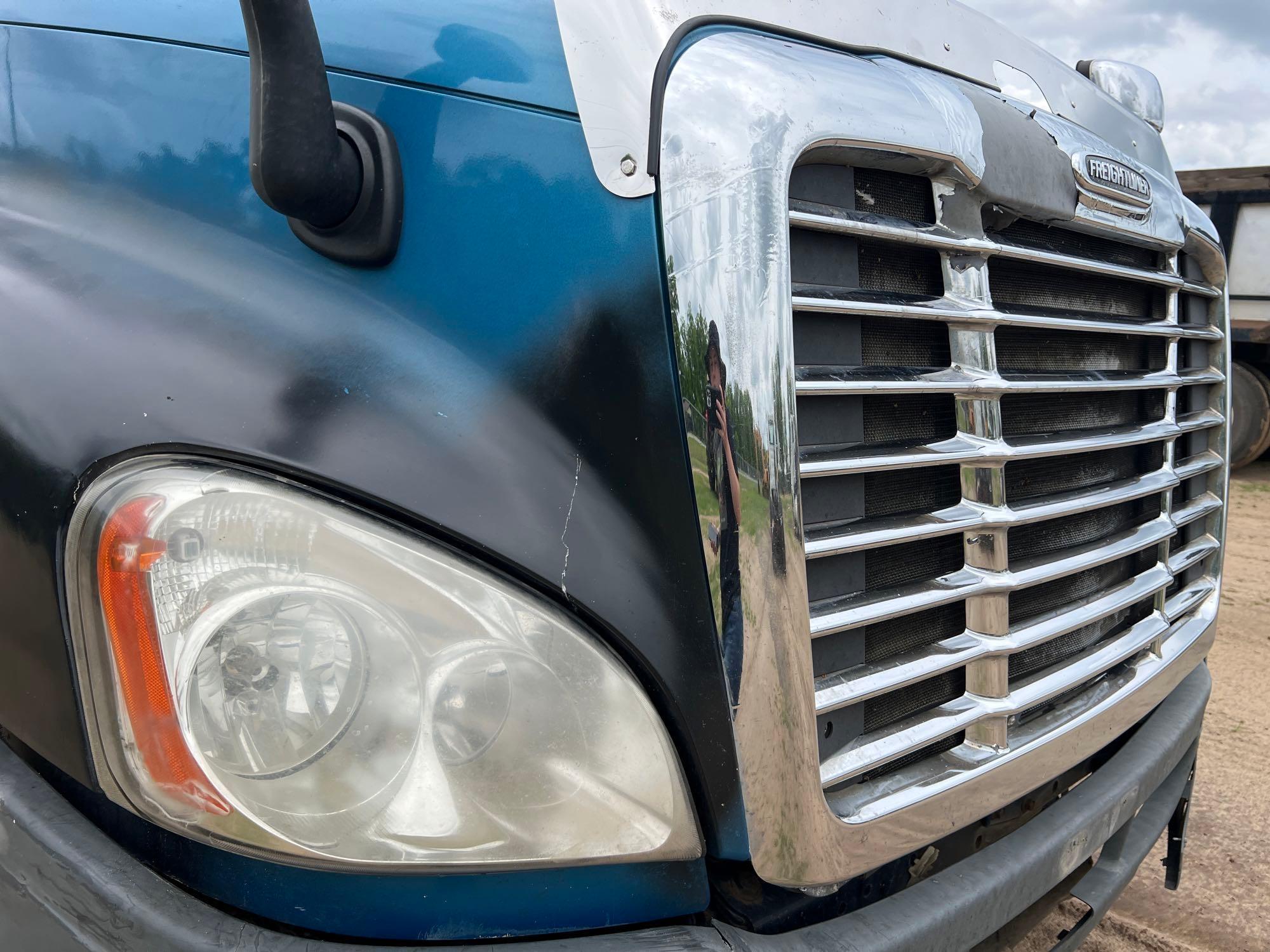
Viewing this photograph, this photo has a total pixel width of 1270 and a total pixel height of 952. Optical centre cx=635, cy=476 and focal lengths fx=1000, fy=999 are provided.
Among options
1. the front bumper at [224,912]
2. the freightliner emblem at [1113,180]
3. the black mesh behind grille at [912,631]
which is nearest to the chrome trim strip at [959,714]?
the black mesh behind grille at [912,631]

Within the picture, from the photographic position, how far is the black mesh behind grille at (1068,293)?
1.59m

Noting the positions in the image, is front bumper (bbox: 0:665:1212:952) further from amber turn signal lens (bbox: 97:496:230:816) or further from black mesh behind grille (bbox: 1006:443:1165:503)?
black mesh behind grille (bbox: 1006:443:1165:503)

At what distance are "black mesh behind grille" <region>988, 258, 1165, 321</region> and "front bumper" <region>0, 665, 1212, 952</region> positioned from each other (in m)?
0.86

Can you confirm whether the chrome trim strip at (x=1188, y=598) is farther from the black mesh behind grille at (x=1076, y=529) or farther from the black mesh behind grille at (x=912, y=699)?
the black mesh behind grille at (x=912, y=699)

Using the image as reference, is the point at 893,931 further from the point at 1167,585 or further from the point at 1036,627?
the point at 1167,585

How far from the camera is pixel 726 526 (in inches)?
45.8

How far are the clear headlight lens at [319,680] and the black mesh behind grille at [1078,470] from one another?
819 mm

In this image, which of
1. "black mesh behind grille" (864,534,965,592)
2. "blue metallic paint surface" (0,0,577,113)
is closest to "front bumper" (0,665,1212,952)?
"black mesh behind grille" (864,534,965,592)

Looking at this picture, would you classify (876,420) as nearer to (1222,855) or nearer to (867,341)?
(867,341)

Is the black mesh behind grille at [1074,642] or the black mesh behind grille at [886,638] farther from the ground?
the black mesh behind grille at [886,638]

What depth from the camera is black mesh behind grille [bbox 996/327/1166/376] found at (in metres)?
1.62

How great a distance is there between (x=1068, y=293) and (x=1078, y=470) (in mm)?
318

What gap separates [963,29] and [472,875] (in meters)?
1.58

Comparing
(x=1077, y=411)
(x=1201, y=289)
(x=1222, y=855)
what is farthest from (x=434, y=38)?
(x=1222, y=855)
